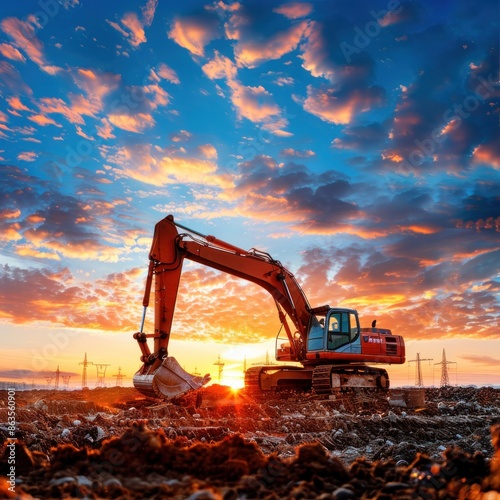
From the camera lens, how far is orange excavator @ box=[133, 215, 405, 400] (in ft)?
52.1

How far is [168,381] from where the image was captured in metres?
14.0

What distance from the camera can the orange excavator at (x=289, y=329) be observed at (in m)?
15.9

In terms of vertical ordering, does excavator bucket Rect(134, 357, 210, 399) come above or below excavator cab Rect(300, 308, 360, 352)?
below

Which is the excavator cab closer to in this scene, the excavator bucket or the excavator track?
the excavator track

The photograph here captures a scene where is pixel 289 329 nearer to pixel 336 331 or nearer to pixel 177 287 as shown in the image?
pixel 336 331

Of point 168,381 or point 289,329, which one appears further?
point 289,329

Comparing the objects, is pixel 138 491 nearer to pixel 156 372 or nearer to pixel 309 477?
pixel 309 477

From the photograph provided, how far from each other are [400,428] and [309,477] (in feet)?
30.3

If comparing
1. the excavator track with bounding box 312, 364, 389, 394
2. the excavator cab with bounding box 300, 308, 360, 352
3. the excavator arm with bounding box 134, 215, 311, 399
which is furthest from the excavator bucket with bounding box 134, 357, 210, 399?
the excavator cab with bounding box 300, 308, 360, 352

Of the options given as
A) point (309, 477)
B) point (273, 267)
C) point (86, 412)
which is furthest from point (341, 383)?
point (309, 477)

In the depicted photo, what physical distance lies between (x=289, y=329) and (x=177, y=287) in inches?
223

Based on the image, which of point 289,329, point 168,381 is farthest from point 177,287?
point 289,329

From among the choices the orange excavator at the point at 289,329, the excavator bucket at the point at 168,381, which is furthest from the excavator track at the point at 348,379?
the excavator bucket at the point at 168,381

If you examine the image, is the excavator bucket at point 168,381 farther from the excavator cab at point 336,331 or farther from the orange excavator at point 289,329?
the excavator cab at point 336,331
